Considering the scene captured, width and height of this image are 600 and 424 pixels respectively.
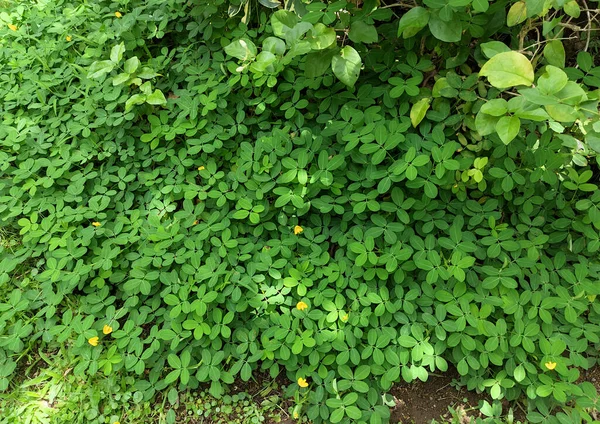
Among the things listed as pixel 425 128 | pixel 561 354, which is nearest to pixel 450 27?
pixel 425 128

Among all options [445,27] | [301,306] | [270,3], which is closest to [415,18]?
[445,27]

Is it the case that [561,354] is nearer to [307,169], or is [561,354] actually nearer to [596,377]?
[596,377]

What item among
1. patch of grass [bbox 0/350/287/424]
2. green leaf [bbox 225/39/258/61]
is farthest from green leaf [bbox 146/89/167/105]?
patch of grass [bbox 0/350/287/424]

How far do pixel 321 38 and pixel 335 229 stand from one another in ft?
3.01

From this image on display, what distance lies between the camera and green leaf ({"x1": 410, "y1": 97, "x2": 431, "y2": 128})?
1973 mm

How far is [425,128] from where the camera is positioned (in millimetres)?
2074

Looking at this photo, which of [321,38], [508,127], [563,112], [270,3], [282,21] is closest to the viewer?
[563,112]

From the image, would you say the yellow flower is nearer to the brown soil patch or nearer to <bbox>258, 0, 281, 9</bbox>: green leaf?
the brown soil patch

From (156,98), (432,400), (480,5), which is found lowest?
(432,400)

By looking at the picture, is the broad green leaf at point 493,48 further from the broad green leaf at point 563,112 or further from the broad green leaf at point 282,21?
the broad green leaf at point 282,21

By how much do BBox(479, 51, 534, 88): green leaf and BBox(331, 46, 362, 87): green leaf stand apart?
61cm

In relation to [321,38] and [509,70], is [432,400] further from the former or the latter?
[321,38]

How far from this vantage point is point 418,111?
1.97m

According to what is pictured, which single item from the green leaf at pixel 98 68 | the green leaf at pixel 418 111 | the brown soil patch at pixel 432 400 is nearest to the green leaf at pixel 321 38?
the green leaf at pixel 418 111
